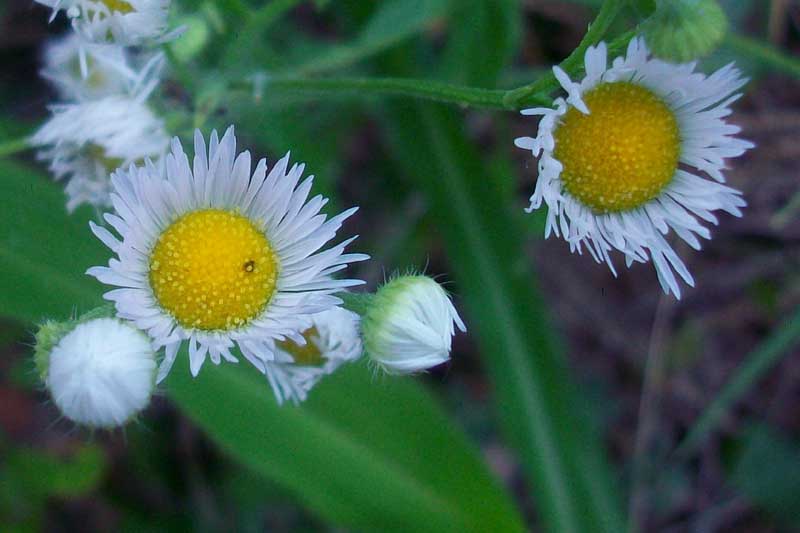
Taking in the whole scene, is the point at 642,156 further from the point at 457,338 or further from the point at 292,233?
the point at 457,338

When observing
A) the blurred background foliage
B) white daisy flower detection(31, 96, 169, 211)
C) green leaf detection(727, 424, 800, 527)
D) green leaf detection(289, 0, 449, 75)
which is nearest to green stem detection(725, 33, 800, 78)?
the blurred background foliage

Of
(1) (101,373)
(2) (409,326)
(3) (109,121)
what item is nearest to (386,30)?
(3) (109,121)

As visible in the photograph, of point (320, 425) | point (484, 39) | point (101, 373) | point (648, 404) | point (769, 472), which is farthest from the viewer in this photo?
point (648, 404)

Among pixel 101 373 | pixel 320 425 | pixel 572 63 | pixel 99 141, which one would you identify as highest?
pixel 99 141

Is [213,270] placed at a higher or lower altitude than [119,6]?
lower

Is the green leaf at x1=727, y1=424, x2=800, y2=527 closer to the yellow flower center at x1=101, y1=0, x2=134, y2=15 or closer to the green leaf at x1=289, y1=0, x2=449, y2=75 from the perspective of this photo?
the green leaf at x1=289, y1=0, x2=449, y2=75

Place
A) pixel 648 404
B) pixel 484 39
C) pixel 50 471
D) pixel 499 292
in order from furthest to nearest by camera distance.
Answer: pixel 648 404 < pixel 499 292 < pixel 50 471 < pixel 484 39

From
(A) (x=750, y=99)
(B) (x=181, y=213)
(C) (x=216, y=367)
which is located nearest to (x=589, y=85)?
(B) (x=181, y=213)

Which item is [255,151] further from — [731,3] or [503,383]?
[731,3]
